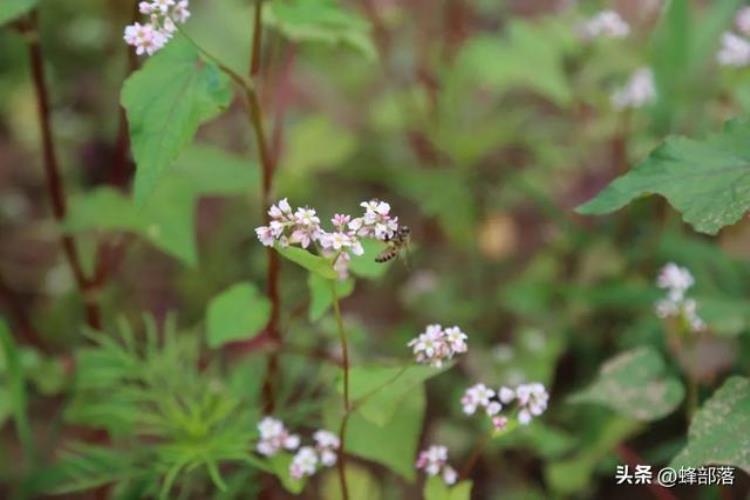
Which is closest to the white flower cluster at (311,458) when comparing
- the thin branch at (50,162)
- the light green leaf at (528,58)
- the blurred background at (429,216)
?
the blurred background at (429,216)

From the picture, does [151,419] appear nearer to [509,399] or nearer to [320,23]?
[509,399]

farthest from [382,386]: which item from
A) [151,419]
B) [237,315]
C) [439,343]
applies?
[151,419]

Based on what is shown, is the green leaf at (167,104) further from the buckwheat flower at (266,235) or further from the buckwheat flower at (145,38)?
the buckwheat flower at (266,235)

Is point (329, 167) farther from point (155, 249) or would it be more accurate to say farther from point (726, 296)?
point (726, 296)

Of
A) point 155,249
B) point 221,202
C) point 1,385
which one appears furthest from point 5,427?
point 221,202

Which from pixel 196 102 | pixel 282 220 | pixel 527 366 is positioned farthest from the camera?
pixel 527 366

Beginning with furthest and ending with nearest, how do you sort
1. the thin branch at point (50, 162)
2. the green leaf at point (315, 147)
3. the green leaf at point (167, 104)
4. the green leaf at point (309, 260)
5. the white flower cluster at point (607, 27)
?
the green leaf at point (315, 147) → the white flower cluster at point (607, 27) → the thin branch at point (50, 162) → the green leaf at point (167, 104) → the green leaf at point (309, 260)

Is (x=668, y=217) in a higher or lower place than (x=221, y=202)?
higher
